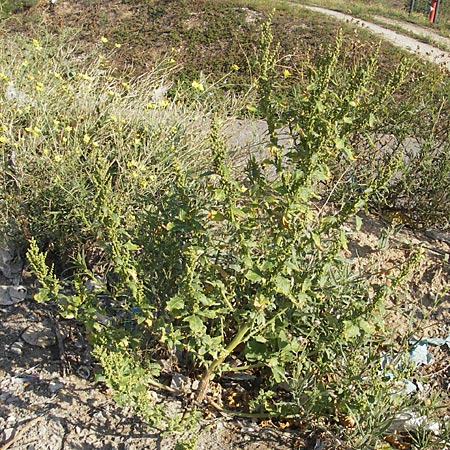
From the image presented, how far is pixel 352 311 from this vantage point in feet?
7.26

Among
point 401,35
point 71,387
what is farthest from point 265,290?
point 401,35

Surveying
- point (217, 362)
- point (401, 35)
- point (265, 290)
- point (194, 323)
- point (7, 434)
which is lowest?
point (7, 434)

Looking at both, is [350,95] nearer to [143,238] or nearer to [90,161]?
[143,238]

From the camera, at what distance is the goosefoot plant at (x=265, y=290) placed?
2.04m

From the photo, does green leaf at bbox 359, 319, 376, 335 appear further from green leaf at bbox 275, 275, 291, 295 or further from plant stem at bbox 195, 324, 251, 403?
Result: plant stem at bbox 195, 324, 251, 403

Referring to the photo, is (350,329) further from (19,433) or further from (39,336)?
(39,336)

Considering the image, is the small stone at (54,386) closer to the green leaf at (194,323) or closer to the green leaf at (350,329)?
the green leaf at (194,323)

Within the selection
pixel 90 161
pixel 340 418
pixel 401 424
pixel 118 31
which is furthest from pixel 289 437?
pixel 118 31

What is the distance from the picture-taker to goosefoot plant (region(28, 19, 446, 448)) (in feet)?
6.71

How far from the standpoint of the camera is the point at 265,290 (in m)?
2.11

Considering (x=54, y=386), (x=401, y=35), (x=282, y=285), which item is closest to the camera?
(x=282, y=285)

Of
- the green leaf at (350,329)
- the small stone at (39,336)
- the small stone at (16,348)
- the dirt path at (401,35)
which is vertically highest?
Answer: the dirt path at (401,35)

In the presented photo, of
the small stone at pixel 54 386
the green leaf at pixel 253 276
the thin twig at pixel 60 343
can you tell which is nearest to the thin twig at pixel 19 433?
the small stone at pixel 54 386

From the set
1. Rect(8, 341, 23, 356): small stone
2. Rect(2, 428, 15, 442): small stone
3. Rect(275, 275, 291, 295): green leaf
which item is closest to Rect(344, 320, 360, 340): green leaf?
Rect(275, 275, 291, 295): green leaf
